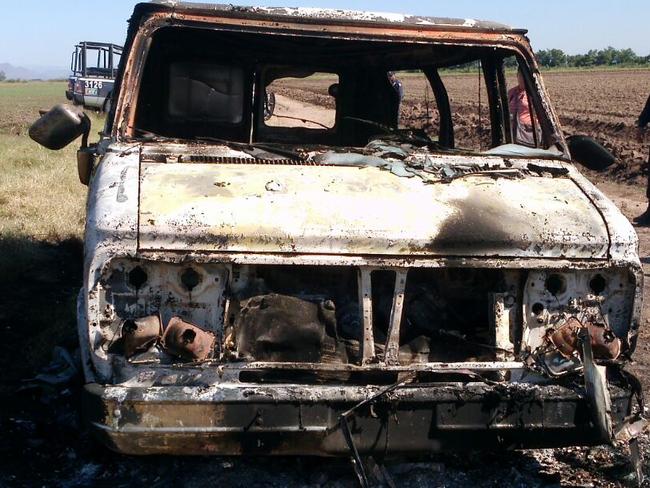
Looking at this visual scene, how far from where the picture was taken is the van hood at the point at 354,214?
3162 mm

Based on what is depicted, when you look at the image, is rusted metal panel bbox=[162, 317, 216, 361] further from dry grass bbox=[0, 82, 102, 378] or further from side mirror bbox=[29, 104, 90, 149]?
dry grass bbox=[0, 82, 102, 378]

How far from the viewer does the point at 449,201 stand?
3.53 metres

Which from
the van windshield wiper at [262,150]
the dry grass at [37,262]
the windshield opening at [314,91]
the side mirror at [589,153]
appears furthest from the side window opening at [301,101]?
the dry grass at [37,262]

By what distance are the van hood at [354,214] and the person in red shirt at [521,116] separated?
3.32 ft

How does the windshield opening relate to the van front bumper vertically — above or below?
above

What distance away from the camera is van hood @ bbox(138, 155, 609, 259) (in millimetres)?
3162

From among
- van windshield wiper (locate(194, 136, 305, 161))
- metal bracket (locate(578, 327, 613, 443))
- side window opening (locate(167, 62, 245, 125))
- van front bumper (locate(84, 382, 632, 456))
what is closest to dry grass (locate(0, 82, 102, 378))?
side window opening (locate(167, 62, 245, 125))

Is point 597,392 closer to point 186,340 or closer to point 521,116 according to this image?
point 186,340

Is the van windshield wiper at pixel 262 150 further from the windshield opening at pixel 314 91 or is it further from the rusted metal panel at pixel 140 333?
the rusted metal panel at pixel 140 333

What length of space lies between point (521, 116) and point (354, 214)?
1.97 meters

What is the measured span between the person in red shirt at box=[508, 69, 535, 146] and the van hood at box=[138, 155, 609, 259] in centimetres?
101

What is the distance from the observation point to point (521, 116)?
4.88 m

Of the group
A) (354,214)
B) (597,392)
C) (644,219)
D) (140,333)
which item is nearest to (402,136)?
(354,214)

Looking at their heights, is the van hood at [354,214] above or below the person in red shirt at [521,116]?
below
